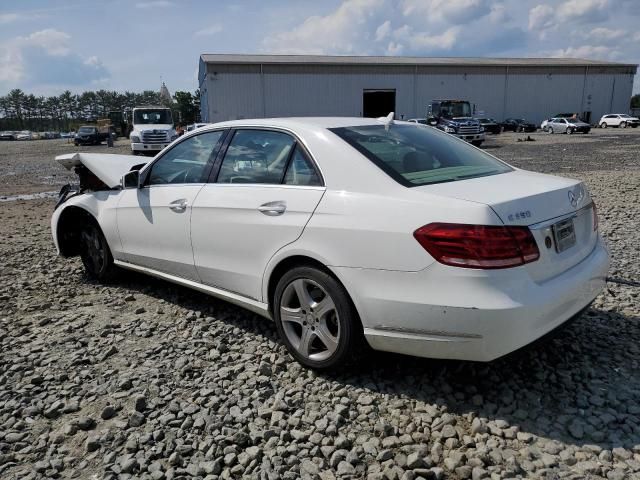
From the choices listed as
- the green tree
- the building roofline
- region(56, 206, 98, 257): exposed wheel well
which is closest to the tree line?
the green tree

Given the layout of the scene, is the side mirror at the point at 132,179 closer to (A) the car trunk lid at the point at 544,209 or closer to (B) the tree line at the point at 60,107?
(A) the car trunk lid at the point at 544,209

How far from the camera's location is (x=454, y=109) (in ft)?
99.3

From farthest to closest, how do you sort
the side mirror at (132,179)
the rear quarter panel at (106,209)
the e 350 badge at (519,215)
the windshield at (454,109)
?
1. the windshield at (454,109)
2. the rear quarter panel at (106,209)
3. the side mirror at (132,179)
4. the e 350 badge at (519,215)

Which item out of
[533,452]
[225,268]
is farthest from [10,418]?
[533,452]

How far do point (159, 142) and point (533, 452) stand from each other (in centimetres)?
2592

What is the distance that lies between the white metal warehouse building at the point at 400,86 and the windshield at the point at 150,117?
18.3m

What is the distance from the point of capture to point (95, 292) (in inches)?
204

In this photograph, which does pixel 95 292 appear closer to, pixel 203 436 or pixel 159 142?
pixel 203 436

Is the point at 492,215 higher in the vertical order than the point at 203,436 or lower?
higher

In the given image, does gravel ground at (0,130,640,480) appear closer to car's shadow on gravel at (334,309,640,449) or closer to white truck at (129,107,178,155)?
car's shadow on gravel at (334,309,640,449)

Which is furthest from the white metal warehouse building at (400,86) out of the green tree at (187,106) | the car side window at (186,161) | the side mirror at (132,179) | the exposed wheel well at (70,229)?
the car side window at (186,161)

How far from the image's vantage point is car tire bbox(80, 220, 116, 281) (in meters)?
5.17

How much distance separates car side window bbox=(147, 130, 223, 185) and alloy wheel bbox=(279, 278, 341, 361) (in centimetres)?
132

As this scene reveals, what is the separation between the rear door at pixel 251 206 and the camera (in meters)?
3.30
